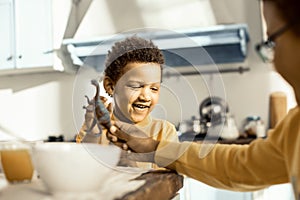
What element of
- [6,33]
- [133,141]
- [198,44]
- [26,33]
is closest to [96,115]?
[133,141]

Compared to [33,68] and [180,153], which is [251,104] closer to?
[33,68]

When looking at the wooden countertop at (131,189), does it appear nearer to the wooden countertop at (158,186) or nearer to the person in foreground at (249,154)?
→ the wooden countertop at (158,186)

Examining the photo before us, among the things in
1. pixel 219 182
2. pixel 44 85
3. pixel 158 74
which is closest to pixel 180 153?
pixel 219 182

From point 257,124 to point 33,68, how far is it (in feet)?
5.11

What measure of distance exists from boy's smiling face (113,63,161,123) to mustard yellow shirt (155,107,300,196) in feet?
0.38

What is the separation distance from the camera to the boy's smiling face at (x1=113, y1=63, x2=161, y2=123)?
3.38ft

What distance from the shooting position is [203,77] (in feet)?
9.64

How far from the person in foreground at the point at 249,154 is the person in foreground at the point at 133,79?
6 centimetres

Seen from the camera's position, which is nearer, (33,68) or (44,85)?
(33,68)

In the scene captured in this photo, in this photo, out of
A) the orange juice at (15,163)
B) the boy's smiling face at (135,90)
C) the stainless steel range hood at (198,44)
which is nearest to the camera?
the orange juice at (15,163)

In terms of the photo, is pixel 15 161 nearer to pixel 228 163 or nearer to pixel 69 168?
pixel 69 168

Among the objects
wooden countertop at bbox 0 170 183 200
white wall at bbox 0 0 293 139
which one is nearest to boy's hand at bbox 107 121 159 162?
wooden countertop at bbox 0 170 183 200

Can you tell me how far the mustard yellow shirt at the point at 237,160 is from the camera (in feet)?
2.94

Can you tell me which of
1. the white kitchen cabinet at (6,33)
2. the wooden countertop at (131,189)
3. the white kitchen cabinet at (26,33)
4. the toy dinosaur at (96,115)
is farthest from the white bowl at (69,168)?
the white kitchen cabinet at (6,33)
